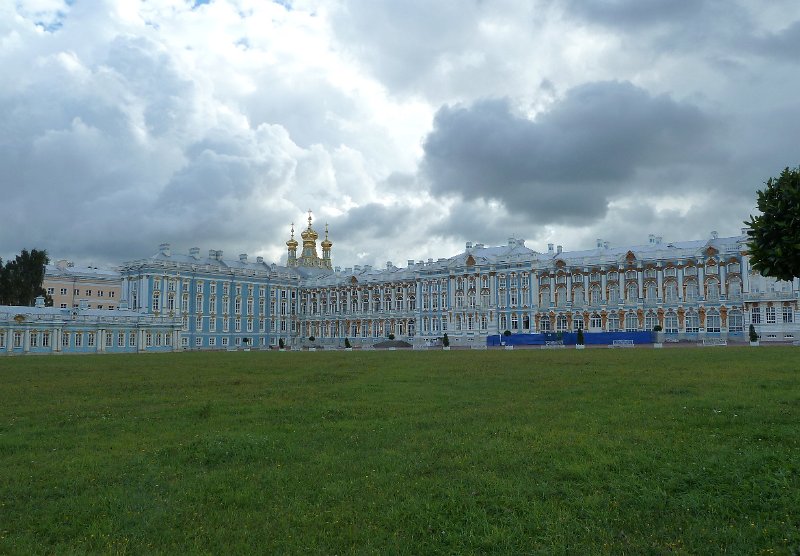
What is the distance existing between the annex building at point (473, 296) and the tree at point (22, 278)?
1382cm

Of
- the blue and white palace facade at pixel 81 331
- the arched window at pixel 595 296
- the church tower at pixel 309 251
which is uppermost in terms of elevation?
the church tower at pixel 309 251

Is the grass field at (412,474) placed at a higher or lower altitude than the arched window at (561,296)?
lower

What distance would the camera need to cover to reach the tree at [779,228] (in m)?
12.5

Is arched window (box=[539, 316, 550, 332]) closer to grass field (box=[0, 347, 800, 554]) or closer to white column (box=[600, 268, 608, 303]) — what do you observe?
white column (box=[600, 268, 608, 303])

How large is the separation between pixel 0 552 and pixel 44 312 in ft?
233

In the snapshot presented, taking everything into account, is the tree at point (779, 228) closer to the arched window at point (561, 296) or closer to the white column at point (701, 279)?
the white column at point (701, 279)

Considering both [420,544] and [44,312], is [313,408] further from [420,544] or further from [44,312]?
[44,312]

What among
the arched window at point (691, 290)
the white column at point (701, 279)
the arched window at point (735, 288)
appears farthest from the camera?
the arched window at point (691, 290)

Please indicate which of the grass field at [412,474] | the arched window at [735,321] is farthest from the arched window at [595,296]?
the grass field at [412,474]

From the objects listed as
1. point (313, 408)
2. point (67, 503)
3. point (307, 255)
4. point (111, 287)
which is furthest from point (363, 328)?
point (67, 503)

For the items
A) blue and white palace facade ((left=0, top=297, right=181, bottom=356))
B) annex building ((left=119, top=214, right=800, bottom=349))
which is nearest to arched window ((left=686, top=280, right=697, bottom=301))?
annex building ((left=119, top=214, right=800, bottom=349))

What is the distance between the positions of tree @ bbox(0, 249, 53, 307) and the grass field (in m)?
70.0

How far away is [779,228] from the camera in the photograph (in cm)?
1288

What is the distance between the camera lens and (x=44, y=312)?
70000 mm
